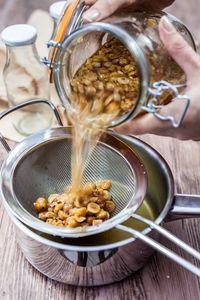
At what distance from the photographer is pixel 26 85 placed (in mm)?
1200

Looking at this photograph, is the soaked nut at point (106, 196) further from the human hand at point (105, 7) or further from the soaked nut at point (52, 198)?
the human hand at point (105, 7)

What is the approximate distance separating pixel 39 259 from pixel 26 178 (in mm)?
197

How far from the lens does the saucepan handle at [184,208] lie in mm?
760

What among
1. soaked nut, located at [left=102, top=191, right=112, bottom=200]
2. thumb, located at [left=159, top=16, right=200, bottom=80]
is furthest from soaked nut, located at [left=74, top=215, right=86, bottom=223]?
thumb, located at [left=159, top=16, right=200, bottom=80]

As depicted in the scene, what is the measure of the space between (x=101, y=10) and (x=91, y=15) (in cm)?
2

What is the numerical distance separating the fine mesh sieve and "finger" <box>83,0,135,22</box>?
27 centimetres

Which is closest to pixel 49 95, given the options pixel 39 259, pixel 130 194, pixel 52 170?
pixel 52 170

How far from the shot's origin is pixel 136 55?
0.65 meters

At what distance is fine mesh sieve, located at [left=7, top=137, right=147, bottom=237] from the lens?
858 millimetres

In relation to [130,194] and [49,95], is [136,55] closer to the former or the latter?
[130,194]

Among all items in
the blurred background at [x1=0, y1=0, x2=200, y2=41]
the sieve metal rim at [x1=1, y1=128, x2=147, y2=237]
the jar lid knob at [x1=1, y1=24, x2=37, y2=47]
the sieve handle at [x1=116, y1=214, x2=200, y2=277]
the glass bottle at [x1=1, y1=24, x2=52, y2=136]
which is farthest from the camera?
the blurred background at [x1=0, y1=0, x2=200, y2=41]

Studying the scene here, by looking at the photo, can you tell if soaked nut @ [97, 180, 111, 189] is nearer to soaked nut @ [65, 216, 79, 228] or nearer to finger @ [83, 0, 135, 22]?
soaked nut @ [65, 216, 79, 228]

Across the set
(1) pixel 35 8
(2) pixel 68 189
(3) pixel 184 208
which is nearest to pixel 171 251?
(3) pixel 184 208

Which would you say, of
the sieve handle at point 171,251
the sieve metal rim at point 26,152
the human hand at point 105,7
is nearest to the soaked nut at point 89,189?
the sieve metal rim at point 26,152
